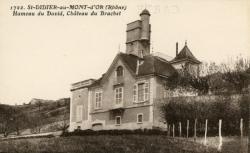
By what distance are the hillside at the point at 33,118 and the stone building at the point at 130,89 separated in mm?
3888

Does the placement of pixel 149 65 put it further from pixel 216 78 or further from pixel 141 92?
pixel 216 78

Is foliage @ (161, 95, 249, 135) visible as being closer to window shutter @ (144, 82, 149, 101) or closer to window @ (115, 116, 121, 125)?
window shutter @ (144, 82, 149, 101)

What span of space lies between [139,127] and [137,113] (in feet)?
3.24

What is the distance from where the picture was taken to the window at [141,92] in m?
24.8

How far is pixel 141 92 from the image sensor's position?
82.3ft

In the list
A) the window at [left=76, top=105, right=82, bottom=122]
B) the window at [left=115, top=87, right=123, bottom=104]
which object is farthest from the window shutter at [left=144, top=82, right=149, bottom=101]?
the window at [left=76, top=105, right=82, bottom=122]

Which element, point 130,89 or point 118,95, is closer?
point 130,89

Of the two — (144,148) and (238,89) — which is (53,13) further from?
(238,89)

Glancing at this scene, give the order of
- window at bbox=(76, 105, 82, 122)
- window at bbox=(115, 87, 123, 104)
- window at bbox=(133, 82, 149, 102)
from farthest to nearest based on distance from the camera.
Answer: window at bbox=(76, 105, 82, 122) < window at bbox=(115, 87, 123, 104) < window at bbox=(133, 82, 149, 102)

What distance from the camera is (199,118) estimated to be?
795 inches

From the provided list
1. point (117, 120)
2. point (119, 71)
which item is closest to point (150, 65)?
point (119, 71)

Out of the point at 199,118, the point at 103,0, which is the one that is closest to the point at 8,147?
the point at 103,0

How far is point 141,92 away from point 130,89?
89 cm

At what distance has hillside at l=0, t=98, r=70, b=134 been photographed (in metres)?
31.0
